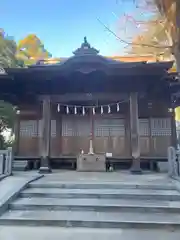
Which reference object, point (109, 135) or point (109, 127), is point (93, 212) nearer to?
point (109, 135)

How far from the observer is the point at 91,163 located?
838 cm

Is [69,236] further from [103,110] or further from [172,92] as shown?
[172,92]

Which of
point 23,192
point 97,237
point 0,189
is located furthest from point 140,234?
point 0,189

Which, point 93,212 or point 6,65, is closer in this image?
point 93,212

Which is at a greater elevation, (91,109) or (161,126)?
(91,109)

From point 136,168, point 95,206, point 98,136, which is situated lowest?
point 95,206

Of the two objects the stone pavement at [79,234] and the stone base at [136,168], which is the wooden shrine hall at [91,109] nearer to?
the stone base at [136,168]

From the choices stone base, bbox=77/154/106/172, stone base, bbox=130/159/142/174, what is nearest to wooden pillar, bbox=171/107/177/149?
stone base, bbox=130/159/142/174

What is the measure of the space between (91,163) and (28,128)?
11.2ft

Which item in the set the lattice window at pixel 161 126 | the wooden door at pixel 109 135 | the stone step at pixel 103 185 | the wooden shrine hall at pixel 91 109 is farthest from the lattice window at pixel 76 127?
the stone step at pixel 103 185

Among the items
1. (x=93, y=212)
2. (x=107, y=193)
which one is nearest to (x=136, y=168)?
(x=107, y=193)

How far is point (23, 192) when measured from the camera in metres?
4.98

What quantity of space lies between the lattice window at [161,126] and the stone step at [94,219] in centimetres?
563

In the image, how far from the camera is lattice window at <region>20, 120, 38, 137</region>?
386 inches
